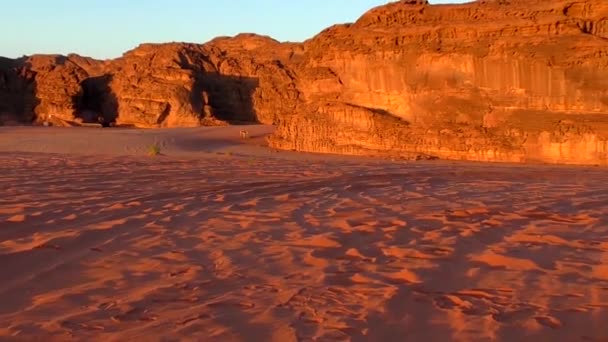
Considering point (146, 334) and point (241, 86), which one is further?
point (241, 86)

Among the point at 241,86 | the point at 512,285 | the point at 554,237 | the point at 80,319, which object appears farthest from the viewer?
the point at 241,86

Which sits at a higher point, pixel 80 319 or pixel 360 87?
pixel 360 87

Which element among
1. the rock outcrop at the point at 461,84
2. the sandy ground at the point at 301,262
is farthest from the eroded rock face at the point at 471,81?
the sandy ground at the point at 301,262

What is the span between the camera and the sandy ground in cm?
347

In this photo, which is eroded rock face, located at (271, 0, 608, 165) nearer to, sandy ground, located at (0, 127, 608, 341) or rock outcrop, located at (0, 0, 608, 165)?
rock outcrop, located at (0, 0, 608, 165)

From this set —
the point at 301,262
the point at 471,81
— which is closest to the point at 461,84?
the point at 471,81

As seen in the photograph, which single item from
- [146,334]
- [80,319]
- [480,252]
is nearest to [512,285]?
[480,252]

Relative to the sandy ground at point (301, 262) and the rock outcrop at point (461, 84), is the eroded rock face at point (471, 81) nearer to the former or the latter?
the rock outcrop at point (461, 84)

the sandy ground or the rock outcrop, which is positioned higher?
the rock outcrop

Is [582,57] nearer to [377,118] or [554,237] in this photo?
[377,118]

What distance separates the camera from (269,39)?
42.6 meters

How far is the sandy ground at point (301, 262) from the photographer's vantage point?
3471mm

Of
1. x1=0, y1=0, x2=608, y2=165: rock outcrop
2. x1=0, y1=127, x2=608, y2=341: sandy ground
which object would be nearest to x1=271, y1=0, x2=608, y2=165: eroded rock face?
x1=0, y1=0, x2=608, y2=165: rock outcrop

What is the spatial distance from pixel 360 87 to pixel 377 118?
1043 mm
